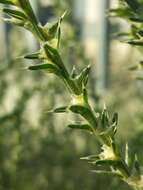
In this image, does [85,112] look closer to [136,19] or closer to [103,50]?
[136,19]

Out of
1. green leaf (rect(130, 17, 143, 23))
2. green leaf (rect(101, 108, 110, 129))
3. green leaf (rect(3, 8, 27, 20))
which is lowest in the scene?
green leaf (rect(101, 108, 110, 129))

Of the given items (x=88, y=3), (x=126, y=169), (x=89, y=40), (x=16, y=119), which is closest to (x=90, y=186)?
(x=16, y=119)

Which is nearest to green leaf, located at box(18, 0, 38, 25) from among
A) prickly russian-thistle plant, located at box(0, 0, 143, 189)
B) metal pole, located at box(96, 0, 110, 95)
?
prickly russian-thistle plant, located at box(0, 0, 143, 189)

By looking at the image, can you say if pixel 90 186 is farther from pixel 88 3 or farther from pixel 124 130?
pixel 88 3

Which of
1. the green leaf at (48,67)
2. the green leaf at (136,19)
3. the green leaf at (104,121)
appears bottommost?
the green leaf at (104,121)

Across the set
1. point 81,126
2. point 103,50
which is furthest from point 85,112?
point 103,50

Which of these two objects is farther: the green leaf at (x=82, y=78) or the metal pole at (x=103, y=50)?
the metal pole at (x=103, y=50)

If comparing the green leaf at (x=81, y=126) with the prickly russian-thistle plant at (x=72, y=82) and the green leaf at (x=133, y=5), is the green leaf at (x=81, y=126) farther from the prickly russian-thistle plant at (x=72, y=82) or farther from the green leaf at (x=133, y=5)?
the green leaf at (x=133, y=5)

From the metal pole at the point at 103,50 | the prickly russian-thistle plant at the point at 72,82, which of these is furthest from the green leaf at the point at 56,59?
the metal pole at the point at 103,50

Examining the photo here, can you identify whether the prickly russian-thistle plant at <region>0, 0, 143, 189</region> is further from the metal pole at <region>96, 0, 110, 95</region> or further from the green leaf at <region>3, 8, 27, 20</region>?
the metal pole at <region>96, 0, 110, 95</region>
